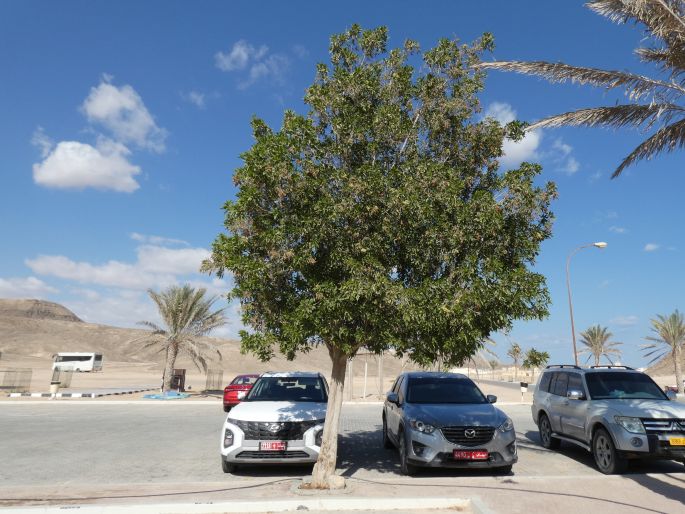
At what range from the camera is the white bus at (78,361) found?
61031 millimetres

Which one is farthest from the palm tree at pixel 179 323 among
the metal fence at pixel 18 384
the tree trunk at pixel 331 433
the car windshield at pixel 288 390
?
the tree trunk at pixel 331 433

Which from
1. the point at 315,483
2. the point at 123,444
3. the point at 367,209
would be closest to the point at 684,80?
the point at 367,209

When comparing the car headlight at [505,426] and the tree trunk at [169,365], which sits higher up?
the tree trunk at [169,365]

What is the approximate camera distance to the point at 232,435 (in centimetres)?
829

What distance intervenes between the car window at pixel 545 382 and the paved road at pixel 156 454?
1368 mm

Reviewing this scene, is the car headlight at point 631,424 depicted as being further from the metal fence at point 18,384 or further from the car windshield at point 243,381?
the metal fence at point 18,384

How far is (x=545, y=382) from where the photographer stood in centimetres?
1207

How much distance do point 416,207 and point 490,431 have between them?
13.6 ft

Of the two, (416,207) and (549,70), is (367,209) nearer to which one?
(416,207)

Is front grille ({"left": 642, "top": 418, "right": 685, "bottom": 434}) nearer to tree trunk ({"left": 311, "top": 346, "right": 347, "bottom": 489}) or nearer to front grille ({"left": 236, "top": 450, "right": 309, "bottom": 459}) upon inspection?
tree trunk ({"left": 311, "top": 346, "right": 347, "bottom": 489})

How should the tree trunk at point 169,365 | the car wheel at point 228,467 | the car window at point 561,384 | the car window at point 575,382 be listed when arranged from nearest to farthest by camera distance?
the car wheel at point 228,467 → the car window at point 575,382 → the car window at point 561,384 → the tree trunk at point 169,365

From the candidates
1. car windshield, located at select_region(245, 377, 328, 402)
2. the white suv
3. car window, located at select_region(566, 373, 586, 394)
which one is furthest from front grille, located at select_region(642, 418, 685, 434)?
car windshield, located at select_region(245, 377, 328, 402)

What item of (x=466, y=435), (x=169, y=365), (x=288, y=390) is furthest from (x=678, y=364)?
(x=288, y=390)

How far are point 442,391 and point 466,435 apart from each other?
1.69 meters
